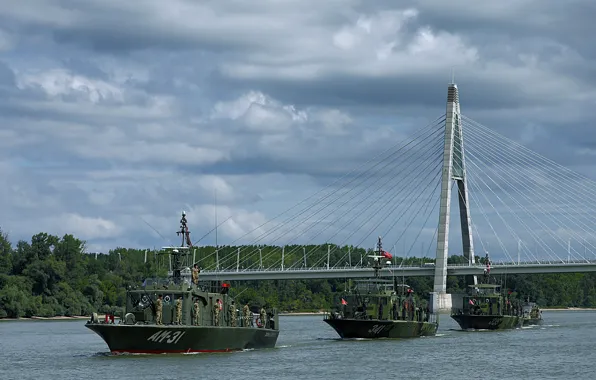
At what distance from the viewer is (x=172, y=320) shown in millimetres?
60594

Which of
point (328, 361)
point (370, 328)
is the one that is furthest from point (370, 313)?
point (328, 361)

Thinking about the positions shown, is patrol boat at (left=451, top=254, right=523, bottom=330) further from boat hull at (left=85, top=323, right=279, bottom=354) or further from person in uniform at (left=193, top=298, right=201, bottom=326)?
A: person in uniform at (left=193, top=298, right=201, bottom=326)

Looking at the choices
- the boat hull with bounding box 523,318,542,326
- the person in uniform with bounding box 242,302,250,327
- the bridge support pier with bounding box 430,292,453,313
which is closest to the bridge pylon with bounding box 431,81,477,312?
the bridge support pier with bounding box 430,292,453,313

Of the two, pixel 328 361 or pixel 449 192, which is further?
pixel 449 192

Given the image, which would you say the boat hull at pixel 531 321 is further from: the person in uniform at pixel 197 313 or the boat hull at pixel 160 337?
the person in uniform at pixel 197 313

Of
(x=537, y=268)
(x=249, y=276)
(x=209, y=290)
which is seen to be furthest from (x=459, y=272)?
(x=209, y=290)

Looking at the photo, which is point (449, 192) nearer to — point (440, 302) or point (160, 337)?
point (440, 302)

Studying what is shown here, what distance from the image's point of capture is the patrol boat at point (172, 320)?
6012cm

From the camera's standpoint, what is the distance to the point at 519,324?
383 ft

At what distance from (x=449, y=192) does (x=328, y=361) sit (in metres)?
76.1

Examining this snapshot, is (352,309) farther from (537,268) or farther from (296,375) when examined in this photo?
(537,268)

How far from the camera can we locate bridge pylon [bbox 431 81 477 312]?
141m

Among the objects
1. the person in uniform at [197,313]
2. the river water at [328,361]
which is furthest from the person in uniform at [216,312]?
the river water at [328,361]

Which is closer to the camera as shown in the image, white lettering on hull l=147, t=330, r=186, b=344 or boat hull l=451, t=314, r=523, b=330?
white lettering on hull l=147, t=330, r=186, b=344
